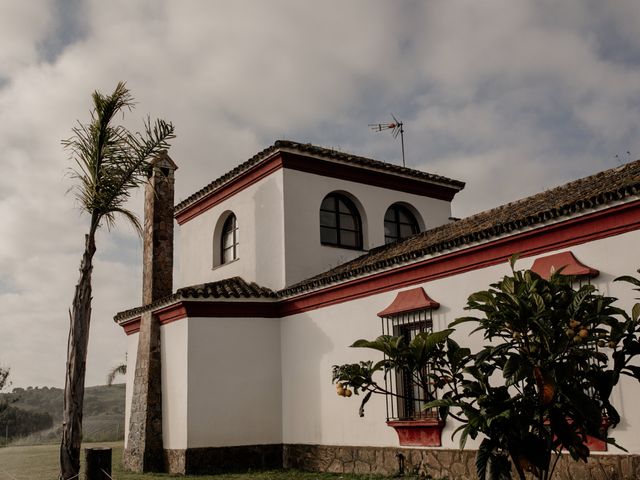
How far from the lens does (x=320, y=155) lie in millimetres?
14328

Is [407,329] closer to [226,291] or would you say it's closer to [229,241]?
[226,291]

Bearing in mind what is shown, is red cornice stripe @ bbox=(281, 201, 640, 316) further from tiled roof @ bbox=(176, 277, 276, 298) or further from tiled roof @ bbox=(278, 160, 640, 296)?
tiled roof @ bbox=(176, 277, 276, 298)

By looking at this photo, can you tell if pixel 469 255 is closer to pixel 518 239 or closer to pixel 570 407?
pixel 518 239

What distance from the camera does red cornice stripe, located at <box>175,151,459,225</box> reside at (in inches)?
558

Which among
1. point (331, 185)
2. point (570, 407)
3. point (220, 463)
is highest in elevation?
point (331, 185)

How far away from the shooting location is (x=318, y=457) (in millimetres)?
11773

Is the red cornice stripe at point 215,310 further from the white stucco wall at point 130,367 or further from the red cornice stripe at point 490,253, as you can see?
the white stucco wall at point 130,367

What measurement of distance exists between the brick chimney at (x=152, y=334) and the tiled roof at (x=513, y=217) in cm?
280

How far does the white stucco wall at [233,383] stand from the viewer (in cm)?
1228

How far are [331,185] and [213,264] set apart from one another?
3.53m

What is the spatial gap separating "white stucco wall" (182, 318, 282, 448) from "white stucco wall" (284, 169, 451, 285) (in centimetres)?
146

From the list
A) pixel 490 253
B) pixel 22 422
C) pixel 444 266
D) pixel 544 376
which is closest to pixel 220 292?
pixel 444 266

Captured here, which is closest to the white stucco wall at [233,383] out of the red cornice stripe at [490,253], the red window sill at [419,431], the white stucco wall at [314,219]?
the red cornice stripe at [490,253]

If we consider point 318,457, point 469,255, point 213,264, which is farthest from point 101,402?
point 469,255
